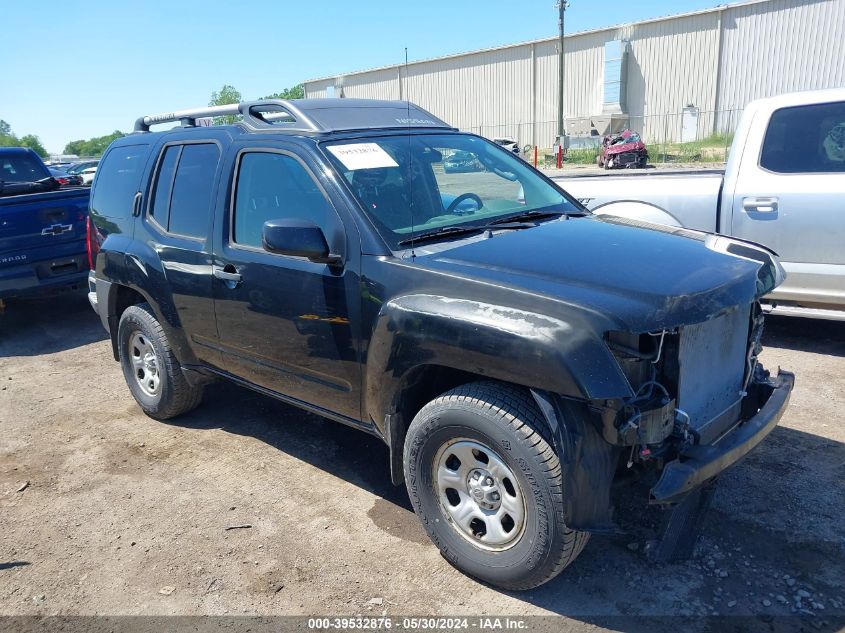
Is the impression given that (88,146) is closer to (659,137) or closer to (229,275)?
(659,137)

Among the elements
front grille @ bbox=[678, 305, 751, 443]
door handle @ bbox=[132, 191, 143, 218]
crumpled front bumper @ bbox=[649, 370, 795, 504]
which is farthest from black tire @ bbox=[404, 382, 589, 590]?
door handle @ bbox=[132, 191, 143, 218]

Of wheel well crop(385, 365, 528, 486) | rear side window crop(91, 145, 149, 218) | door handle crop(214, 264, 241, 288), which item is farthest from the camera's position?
rear side window crop(91, 145, 149, 218)

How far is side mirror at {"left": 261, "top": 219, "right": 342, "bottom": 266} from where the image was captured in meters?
3.23

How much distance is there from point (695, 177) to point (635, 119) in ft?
114

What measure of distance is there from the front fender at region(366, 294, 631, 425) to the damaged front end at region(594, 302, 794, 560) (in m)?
0.11

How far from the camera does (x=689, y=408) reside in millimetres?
2912

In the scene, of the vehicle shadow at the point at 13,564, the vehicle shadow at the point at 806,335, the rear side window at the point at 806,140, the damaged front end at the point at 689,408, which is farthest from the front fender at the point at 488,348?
the vehicle shadow at the point at 806,335

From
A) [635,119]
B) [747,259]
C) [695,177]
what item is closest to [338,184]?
[747,259]

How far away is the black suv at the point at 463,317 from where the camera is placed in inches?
103

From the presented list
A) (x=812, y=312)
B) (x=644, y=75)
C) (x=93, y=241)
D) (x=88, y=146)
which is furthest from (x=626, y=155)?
(x=88, y=146)

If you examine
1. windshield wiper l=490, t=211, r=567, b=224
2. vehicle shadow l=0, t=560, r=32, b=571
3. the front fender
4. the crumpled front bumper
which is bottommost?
vehicle shadow l=0, t=560, r=32, b=571

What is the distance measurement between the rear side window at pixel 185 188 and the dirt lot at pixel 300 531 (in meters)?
1.46

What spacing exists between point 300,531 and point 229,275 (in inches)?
56.5

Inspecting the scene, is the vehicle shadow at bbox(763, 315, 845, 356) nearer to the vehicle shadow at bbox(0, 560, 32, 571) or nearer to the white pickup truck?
the white pickup truck
